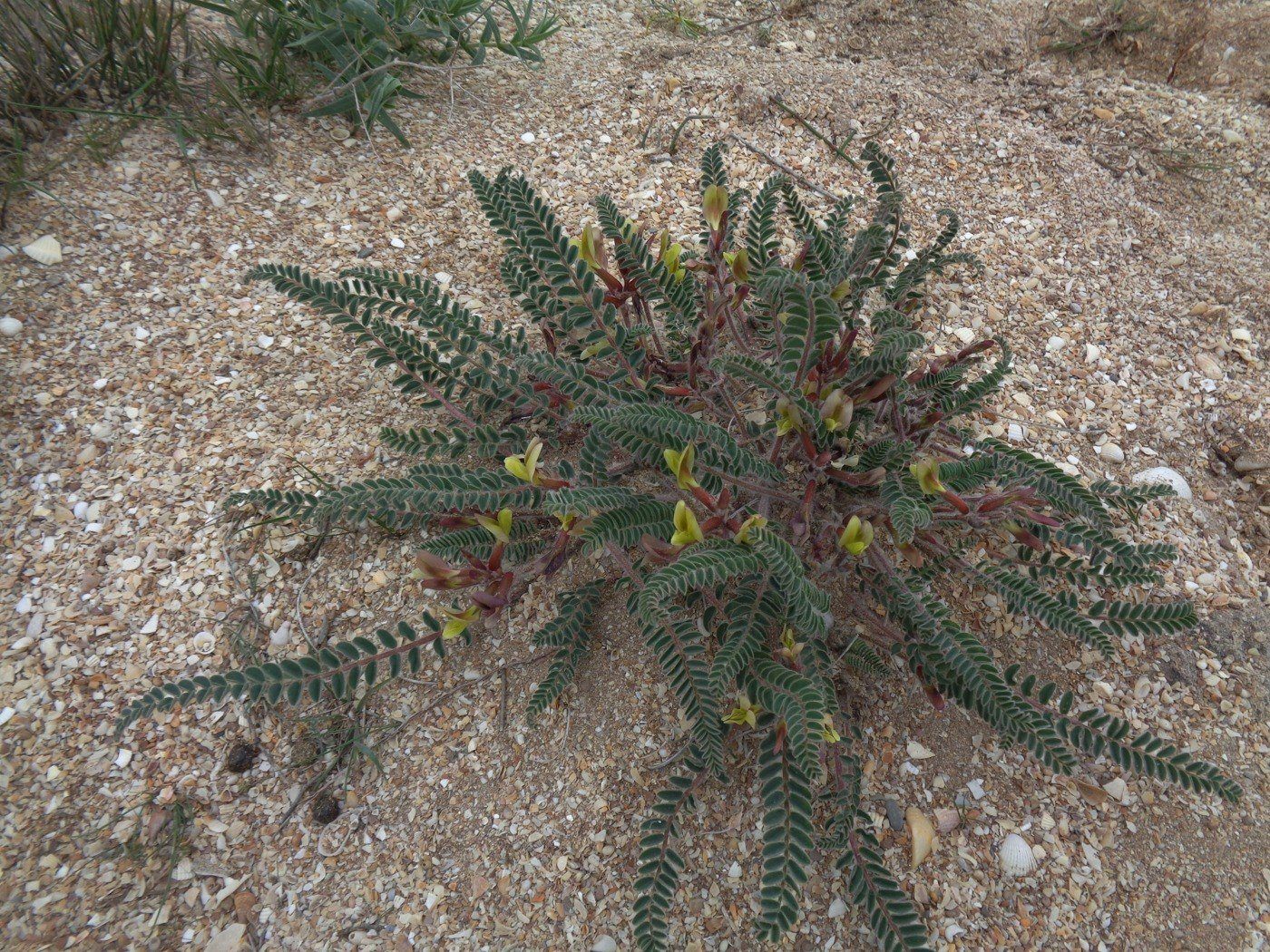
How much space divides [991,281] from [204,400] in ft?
7.78

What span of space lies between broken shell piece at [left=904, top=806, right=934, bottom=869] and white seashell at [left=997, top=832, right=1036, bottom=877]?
143 millimetres

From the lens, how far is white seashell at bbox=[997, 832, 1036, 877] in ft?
5.28

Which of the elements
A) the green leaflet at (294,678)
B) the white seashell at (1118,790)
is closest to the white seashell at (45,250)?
the green leaflet at (294,678)

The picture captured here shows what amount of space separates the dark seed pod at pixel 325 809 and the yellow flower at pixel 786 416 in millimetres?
1242

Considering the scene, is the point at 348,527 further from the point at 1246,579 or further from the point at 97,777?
the point at 1246,579

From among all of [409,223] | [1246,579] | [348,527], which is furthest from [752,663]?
[409,223]

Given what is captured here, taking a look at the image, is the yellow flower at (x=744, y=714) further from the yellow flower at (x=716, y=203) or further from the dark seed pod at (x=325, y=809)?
the yellow flower at (x=716, y=203)

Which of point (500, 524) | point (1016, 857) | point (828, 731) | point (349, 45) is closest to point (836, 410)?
point (828, 731)

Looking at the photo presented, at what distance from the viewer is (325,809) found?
1.70 meters

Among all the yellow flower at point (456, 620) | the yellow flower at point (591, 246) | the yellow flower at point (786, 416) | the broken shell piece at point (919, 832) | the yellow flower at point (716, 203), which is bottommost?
Result: the broken shell piece at point (919, 832)

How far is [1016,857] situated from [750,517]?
896 mm

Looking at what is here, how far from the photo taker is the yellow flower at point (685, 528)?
4.70 feet

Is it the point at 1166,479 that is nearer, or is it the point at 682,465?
the point at 682,465

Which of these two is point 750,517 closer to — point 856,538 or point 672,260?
point 856,538
